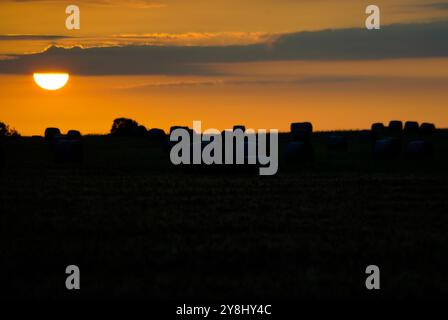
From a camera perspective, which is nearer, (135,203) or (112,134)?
(135,203)

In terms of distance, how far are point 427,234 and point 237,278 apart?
5823mm

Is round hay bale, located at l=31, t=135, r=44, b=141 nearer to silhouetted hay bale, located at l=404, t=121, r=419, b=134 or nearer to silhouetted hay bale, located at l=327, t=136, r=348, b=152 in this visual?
silhouetted hay bale, located at l=404, t=121, r=419, b=134

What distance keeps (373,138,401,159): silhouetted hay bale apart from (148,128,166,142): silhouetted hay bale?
108ft

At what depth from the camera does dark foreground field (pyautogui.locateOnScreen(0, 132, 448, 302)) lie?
14562mm

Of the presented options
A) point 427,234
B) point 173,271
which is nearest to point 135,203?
point 427,234

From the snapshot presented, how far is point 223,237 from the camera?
1917cm

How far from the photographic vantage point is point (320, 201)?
2672 cm

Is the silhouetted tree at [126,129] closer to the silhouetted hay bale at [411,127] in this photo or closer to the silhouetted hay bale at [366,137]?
the silhouetted hay bale at [411,127]

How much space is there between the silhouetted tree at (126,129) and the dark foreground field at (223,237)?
5937 centimetres

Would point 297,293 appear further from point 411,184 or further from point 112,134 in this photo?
point 112,134

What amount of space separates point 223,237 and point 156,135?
2646 inches

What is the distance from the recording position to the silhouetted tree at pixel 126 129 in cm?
9481
